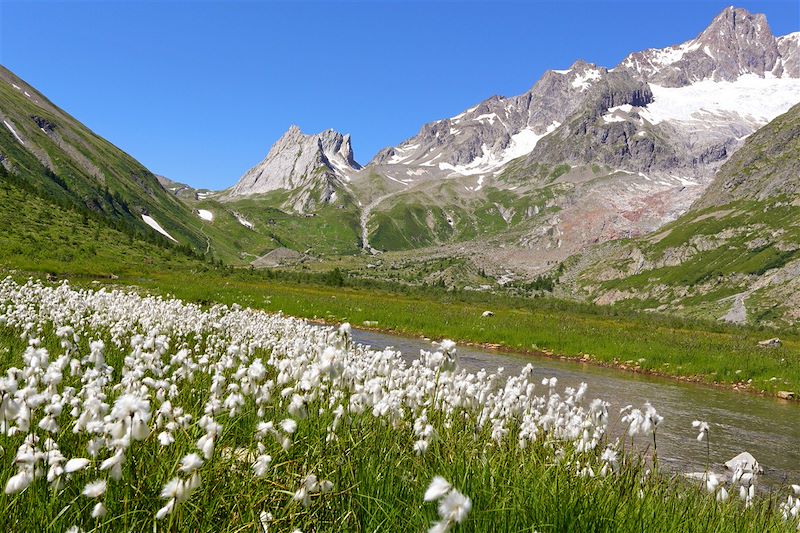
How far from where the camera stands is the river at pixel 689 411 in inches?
617

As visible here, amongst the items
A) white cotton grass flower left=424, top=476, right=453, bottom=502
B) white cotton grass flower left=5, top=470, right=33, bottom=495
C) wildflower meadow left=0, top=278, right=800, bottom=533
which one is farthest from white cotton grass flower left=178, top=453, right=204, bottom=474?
white cotton grass flower left=424, top=476, right=453, bottom=502

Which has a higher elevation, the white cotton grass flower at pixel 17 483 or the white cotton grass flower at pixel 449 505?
the white cotton grass flower at pixel 449 505

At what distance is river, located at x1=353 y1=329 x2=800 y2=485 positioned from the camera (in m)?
15.7

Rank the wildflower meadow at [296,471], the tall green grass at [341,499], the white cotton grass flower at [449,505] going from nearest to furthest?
the white cotton grass flower at [449,505] < the wildflower meadow at [296,471] < the tall green grass at [341,499]

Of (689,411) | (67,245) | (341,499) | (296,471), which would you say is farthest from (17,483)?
(67,245)

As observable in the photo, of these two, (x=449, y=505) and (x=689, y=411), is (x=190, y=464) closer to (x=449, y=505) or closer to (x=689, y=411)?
(x=449, y=505)

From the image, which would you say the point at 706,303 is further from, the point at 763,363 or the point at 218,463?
the point at 218,463

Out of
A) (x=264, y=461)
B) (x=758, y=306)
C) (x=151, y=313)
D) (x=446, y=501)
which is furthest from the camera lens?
(x=758, y=306)

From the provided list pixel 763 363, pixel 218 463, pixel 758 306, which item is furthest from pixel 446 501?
pixel 758 306

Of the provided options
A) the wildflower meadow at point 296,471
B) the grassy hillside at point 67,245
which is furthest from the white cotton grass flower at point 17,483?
the grassy hillside at point 67,245

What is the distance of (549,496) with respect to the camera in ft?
17.7

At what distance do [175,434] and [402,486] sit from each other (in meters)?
2.67

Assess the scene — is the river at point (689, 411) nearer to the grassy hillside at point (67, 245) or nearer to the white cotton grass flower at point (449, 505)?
the white cotton grass flower at point (449, 505)

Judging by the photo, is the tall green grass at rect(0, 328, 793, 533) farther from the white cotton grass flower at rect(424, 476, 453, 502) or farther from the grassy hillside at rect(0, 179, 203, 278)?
the grassy hillside at rect(0, 179, 203, 278)
